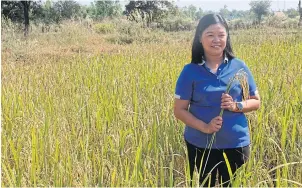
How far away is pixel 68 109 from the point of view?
276cm

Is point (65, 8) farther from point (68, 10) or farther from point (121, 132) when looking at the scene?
point (121, 132)

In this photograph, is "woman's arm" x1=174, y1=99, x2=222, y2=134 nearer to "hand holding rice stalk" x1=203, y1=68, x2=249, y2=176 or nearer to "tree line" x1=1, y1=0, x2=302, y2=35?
"hand holding rice stalk" x1=203, y1=68, x2=249, y2=176

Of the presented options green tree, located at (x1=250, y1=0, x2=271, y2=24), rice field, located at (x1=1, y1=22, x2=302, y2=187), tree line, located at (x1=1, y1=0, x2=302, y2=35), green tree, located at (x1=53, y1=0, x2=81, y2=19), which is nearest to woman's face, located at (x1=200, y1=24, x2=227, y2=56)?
rice field, located at (x1=1, y1=22, x2=302, y2=187)

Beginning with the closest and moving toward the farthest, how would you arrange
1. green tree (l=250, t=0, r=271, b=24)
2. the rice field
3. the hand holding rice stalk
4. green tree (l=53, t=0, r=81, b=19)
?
the hand holding rice stalk
the rice field
green tree (l=53, t=0, r=81, b=19)
green tree (l=250, t=0, r=271, b=24)

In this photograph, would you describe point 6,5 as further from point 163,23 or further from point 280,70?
point 280,70

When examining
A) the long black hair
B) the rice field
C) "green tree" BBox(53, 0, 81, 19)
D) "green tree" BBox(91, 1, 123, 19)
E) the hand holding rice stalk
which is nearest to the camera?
the hand holding rice stalk

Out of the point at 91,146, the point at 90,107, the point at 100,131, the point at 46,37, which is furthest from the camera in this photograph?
the point at 46,37

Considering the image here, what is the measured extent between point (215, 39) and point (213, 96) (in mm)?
Answer: 269

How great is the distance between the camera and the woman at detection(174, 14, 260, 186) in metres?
1.66

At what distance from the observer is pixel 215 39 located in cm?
167

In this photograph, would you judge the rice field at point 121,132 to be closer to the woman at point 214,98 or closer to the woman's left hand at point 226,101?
the woman at point 214,98

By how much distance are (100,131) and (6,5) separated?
23575 mm

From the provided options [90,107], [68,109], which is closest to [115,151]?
[90,107]

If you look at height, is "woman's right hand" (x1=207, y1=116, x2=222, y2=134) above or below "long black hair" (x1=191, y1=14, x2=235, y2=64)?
below
